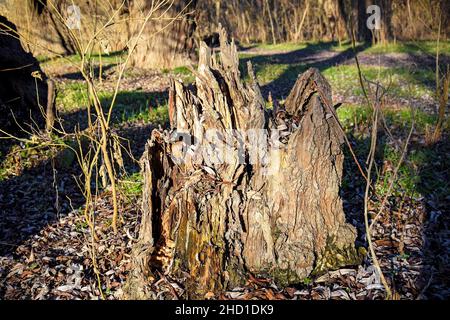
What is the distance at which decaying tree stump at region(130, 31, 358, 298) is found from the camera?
2.82 meters

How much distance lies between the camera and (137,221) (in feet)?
12.7

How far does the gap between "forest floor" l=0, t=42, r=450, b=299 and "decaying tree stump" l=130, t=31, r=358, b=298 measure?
0.52 ft

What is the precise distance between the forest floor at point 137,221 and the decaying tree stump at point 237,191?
0.16m

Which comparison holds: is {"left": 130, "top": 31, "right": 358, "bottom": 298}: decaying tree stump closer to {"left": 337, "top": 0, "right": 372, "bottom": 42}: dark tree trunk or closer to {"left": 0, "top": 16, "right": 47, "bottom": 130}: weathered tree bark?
{"left": 0, "top": 16, "right": 47, "bottom": 130}: weathered tree bark

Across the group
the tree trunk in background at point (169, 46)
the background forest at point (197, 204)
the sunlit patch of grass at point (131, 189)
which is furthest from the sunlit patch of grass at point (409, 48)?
the sunlit patch of grass at point (131, 189)

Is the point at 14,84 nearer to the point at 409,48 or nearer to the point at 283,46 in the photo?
the point at 283,46

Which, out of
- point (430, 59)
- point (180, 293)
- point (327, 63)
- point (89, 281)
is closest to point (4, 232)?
point (89, 281)

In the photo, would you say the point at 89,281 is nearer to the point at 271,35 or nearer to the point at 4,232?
the point at 4,232

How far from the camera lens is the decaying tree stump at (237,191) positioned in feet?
9.24

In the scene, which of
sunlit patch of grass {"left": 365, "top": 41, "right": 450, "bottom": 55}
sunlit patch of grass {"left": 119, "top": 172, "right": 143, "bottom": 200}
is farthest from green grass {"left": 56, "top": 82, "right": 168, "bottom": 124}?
sunlit patch of grass {"left": 365, "top": 41, "right": 450, "bottom": 55}

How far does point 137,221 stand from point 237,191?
143 cm

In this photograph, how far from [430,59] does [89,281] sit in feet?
37.0

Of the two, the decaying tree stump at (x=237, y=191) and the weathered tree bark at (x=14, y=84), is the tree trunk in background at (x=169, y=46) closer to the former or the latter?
the weathered tree bark at (x=14, y=84)

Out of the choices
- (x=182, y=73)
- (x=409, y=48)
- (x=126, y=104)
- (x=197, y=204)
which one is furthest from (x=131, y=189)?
(x=409, y=48)
